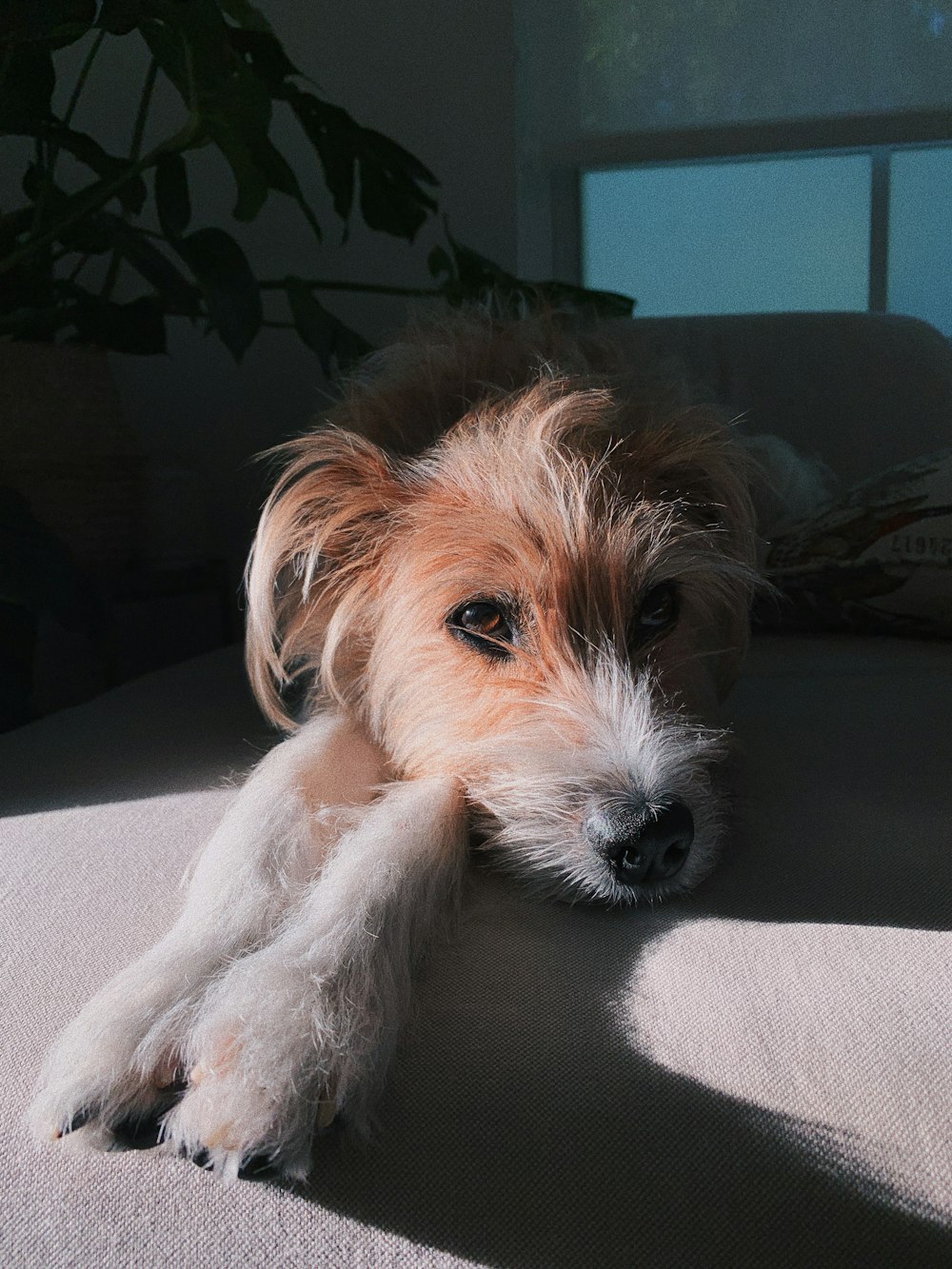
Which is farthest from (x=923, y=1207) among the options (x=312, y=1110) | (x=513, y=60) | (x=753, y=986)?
(x=513, y=60)

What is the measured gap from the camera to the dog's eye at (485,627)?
1334 millimetres

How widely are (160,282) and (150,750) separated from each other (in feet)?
4.11

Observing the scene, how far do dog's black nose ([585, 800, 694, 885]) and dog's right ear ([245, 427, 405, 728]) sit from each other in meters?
0.56

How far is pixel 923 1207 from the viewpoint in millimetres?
772

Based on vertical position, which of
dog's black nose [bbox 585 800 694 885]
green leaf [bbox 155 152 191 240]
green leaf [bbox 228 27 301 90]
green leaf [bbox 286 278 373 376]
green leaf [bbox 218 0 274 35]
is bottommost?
dog's black nose [bbox 585 800 694 885]

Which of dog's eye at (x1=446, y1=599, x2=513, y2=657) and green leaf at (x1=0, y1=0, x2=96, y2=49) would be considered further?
green leaf at (x1=0, y1=0, x2=96, y2=49)

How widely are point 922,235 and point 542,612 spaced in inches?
146

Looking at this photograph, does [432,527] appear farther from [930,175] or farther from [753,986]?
[930,175]

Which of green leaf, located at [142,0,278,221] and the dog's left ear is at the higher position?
green leaf, located at [142,0,278,221]

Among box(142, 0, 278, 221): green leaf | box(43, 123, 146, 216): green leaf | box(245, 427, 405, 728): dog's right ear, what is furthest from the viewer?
box(43, 123, 146, 216): green leaf

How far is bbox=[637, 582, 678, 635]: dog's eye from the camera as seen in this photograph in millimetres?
1394

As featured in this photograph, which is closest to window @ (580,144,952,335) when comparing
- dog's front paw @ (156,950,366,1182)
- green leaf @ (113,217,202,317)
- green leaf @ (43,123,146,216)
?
green leaf @ (43,123,146,216)

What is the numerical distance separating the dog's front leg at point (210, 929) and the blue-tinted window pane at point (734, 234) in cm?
348

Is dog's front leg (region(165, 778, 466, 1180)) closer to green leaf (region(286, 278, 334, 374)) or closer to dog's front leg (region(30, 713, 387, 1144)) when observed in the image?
dog's front leg (region(30, 713, 387, 1144))
